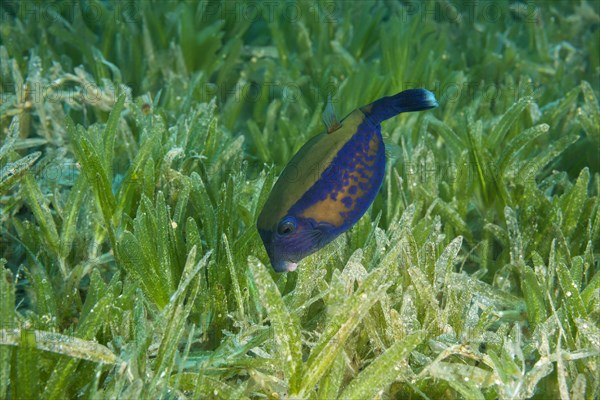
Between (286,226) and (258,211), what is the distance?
2.37ft

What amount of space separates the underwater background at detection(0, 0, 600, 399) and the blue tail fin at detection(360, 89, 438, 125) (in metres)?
0.26

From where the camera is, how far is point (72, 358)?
5.60ft

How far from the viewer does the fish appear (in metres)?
1.86

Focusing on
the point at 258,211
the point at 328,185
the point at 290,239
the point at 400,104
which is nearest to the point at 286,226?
the point at 290,239

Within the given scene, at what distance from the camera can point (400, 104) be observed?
2.06m

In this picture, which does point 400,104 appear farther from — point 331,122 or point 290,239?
point 290,239

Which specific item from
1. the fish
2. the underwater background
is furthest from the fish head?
the underwater background

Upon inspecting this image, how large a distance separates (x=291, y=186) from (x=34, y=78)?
225 cm

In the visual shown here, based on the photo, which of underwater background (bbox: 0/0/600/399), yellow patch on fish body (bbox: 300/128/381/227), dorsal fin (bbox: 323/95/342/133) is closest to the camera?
underwater background (bbox: 0/0/600/399)

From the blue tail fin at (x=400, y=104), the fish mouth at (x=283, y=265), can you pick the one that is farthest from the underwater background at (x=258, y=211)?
the blue tail fin at (x=400, y=104)

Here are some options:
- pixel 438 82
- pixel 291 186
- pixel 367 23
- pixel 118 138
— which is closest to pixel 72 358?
pixel 291 186

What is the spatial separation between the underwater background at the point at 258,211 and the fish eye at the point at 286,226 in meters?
0.15

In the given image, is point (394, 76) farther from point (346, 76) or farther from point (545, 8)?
point (545, 8)

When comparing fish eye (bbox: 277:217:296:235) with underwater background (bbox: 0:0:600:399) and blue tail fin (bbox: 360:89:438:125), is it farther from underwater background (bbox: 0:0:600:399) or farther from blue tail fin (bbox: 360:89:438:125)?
blue tail fin (bbox: 360:89:438:125)
